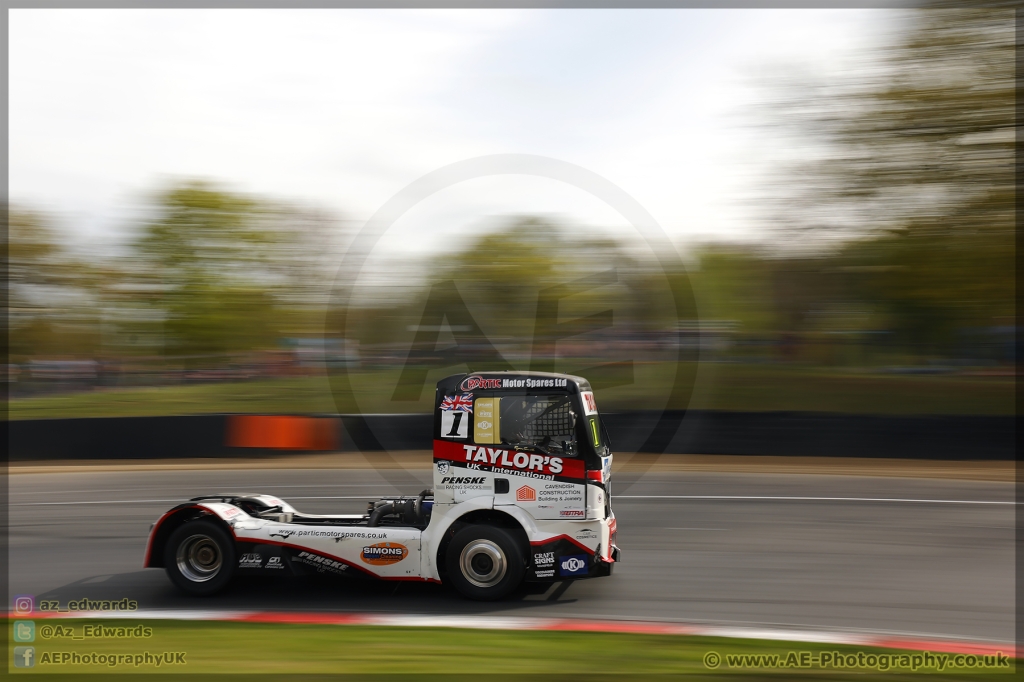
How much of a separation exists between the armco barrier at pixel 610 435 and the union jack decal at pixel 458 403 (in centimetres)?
1010

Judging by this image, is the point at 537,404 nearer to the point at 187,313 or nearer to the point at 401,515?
the point at 401,515

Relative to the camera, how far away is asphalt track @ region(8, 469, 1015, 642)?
6809 millimetres

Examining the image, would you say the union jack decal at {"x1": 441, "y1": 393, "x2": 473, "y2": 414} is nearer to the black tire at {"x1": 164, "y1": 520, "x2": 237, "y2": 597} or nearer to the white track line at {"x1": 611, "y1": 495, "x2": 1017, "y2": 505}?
the black tire at {"x1": 164, "y1": 520, "x2": 237, "y2": 597}

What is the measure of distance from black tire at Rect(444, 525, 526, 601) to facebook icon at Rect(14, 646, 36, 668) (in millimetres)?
3106

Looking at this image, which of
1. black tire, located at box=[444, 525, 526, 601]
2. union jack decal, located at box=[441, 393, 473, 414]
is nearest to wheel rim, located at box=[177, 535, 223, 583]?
black tire, located at box=[444, 525, 526, 601]

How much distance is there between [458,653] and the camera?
5547mm

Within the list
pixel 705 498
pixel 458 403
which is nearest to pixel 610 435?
pixel 705 498

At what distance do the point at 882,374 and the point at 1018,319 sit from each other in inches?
121

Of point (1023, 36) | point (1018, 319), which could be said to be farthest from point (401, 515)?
point (1023, 36)

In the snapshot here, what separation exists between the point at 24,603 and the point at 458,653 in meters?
4.48

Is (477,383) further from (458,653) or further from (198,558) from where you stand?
(198,558)

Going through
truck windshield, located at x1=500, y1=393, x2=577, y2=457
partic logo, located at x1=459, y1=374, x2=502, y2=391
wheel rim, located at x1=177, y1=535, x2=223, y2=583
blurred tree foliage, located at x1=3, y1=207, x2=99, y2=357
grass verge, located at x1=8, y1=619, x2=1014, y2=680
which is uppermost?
blurred tree foliage, located at x1=3, y1=207, x2=99, y2=357

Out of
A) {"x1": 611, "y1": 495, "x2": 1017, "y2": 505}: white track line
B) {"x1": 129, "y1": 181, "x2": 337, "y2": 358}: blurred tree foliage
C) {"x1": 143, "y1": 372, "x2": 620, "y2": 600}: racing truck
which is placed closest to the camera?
{"x1": 143, "y1": 372, "x2": 620, "y2": 600}: racing truck

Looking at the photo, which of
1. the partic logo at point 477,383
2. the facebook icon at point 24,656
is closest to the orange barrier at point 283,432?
the partic logo at point 477,383
